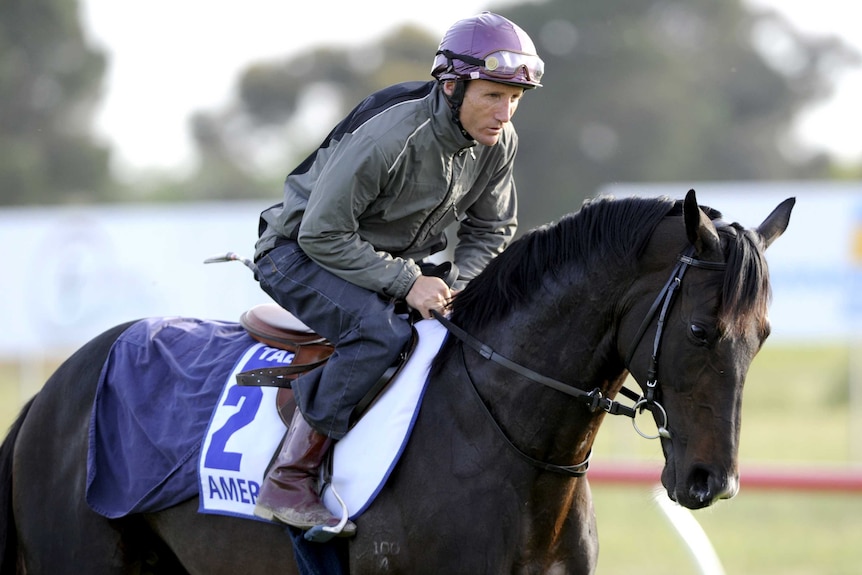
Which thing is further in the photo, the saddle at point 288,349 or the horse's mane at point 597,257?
the saddle at point 288,349

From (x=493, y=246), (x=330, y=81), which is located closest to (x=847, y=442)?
(x=493, y=246)

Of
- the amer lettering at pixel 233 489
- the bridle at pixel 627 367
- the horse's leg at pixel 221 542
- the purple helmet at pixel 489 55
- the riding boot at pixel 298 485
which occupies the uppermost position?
the purple helmet at pixel 489 55

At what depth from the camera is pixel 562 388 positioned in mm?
3850

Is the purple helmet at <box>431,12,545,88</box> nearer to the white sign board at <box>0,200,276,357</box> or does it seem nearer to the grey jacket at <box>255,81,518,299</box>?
the grey jacket at <box>255,81,518,299</box>

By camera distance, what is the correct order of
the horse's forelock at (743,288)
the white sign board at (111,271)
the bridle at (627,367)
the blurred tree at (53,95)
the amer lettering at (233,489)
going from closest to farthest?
the horse's forelock at (743,288), the bridle at (627,367), the amer lettering at (233,489), the white sign board at (111,271), the blurred tree at (53,95)

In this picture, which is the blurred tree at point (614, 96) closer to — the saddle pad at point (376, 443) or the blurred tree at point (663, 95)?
the blurred tree at point (663, 95)

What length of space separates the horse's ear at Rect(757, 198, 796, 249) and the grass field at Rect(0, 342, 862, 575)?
857mm

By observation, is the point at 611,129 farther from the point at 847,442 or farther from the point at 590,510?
the point at 590,510

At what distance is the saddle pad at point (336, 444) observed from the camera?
13.0 ft

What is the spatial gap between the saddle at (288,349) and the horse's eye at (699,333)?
1.08m

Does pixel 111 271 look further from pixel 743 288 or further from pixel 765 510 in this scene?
pixel 743 288

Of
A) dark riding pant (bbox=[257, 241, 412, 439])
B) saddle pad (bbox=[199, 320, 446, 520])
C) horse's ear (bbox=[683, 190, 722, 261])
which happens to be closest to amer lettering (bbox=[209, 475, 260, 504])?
saddle pad (bbox=[199, 320, 446, 520])

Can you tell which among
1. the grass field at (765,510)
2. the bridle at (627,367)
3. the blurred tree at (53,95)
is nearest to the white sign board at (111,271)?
the grass field at (765,510)

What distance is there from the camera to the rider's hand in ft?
13.4
